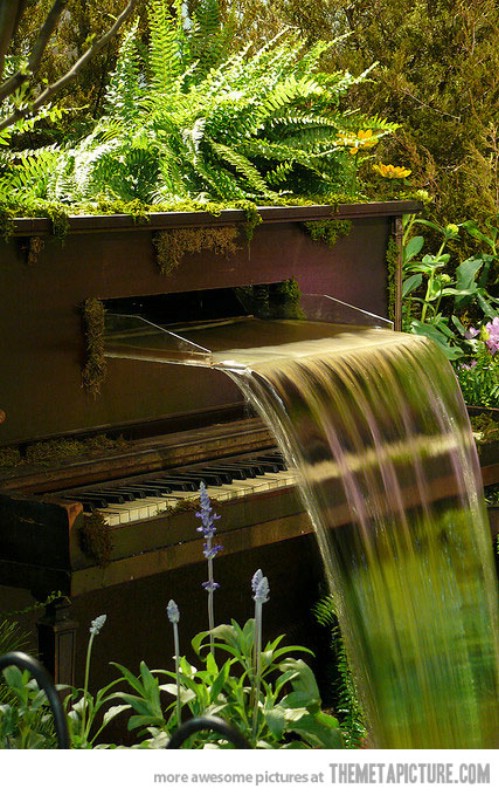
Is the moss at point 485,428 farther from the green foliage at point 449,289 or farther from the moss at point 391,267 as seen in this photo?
the green foliage at point 449,289

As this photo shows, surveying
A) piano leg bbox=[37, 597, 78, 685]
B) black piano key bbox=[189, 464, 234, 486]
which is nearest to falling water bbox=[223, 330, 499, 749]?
black piano key bbox=[189, 464, 234, 486]

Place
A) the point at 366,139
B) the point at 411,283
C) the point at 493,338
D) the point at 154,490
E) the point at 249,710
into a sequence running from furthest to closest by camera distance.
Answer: the point at 411,283 → the point at 493,338 → the point at 366,139 → the point at 154,490 → the point at 249,710

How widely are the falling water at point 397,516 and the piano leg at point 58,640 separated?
81 cm

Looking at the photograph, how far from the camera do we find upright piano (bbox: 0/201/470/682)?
362 cm

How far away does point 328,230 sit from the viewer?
5098mm

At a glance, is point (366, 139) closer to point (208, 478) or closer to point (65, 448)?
point (208, 478)

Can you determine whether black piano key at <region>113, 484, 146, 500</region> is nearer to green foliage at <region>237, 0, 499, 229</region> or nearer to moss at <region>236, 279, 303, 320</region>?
moss at <region>236, 279, 303, 320</region>

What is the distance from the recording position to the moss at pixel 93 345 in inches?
167

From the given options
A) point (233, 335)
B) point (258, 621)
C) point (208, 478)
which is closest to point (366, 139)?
point (233, 335)

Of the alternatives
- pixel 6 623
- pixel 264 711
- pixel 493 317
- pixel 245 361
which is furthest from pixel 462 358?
pixel 264 711

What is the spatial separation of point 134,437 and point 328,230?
1176 millimetres

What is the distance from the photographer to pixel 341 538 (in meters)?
4.07
